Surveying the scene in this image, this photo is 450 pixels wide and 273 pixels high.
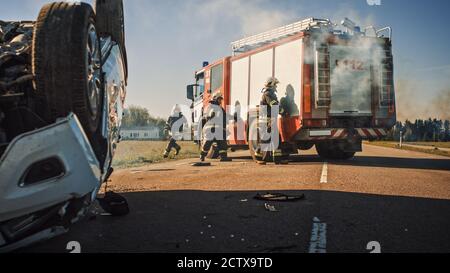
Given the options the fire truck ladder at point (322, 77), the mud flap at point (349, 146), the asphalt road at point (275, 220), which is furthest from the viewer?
the mud flap at point (349, 146)

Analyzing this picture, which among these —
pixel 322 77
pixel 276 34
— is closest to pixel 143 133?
pixel 276 34

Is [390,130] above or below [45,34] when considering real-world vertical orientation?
below

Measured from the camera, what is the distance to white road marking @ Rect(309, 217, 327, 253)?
289cm

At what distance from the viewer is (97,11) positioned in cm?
382

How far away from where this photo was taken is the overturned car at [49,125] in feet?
7.60

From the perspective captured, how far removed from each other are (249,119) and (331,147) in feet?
8.14

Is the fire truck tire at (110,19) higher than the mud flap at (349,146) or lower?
higher

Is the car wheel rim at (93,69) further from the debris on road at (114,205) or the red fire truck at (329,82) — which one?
the red fire truck at (329,82)

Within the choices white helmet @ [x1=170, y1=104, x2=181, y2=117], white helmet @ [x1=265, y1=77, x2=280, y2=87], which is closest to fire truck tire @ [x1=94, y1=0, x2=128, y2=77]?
white helmet @ [x1=265, y1=77, x2=280, y2=87]

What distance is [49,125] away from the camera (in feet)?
7.89

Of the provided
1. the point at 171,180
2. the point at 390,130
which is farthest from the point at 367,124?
the point at 171,180

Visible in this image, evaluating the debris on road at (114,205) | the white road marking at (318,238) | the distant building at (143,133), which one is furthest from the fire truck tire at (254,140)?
the distant building at (143,133)

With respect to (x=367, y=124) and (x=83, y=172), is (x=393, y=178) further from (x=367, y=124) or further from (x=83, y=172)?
(x=83, y=172)

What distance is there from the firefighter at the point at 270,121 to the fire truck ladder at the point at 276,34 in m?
1.50
